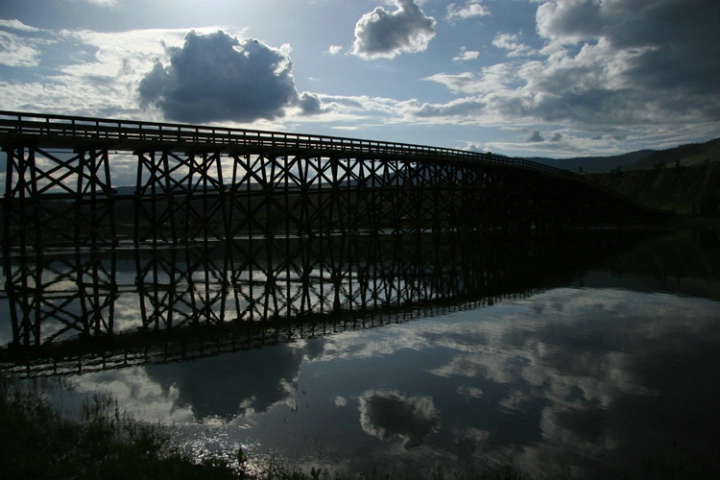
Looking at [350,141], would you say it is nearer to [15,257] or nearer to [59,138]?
[59,138]

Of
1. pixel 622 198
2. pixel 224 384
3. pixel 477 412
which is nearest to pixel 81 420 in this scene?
pixel 224 384

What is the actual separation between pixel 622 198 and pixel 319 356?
224 ft

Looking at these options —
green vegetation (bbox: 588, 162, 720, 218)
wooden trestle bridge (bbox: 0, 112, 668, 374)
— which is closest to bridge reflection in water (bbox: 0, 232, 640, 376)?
wooden trestle bridge (bbox: 0, 112, 668, 374)

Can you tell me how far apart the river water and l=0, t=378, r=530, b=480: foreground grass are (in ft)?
0.83

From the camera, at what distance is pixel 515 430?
242 inches

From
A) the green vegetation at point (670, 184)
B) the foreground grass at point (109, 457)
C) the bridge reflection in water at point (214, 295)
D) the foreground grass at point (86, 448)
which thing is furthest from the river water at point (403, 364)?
the green vegetation at point (670, 184)

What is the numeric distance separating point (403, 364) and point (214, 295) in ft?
27.3

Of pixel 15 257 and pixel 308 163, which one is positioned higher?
pixel 308 163

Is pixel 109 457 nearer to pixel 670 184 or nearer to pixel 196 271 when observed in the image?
pixel 196 271

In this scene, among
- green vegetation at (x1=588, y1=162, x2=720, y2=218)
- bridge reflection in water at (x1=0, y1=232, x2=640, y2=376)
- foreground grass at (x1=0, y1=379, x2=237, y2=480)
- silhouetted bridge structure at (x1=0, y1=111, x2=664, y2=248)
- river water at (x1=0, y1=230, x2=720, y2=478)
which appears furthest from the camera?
green vegetation at (x1=588, y1=162, x2=720, y2=218)

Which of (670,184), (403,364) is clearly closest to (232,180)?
(403,364)

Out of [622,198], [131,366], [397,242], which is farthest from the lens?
[622,198]

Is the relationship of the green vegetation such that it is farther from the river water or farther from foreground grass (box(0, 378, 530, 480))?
foreground grass (box(0, 378, 530, 480))

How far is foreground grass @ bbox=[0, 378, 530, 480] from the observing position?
15.9 feet
